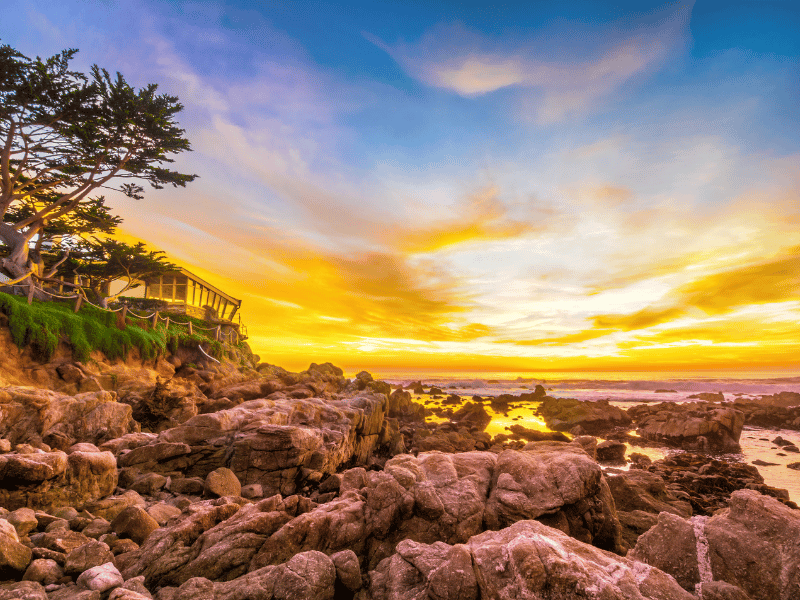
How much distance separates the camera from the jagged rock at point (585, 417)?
34550mm

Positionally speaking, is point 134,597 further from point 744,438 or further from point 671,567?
point 744,438

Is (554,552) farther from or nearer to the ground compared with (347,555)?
farther from the ground

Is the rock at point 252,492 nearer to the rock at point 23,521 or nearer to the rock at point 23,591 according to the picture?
the rock at point 23,521

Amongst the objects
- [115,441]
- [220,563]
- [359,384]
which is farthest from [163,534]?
[359,384]

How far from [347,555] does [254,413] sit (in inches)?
409

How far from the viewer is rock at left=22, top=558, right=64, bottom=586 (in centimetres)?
529

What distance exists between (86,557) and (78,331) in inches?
799

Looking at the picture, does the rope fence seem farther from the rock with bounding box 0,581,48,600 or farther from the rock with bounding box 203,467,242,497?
the rock with bounding box 0,581,48,600

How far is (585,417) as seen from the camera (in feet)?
115

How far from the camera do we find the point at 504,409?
4941 cm

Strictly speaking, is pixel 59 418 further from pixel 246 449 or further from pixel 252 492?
pixel 252 492

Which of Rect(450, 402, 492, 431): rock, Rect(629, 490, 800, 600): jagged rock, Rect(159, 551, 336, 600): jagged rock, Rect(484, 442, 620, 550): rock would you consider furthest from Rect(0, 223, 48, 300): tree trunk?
Rect(450, 402, 492, 431): rock

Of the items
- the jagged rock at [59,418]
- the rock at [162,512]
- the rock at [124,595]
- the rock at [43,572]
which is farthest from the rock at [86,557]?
the jagged rock at [59,418]

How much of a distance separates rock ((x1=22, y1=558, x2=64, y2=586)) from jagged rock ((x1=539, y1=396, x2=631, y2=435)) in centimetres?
3666
